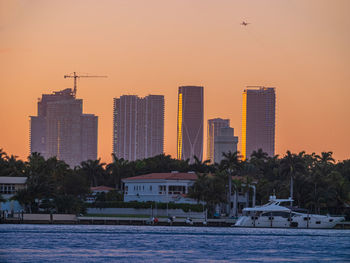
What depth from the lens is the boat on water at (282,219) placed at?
→ 145625 millimetres

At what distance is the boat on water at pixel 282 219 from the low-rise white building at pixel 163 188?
2176cm

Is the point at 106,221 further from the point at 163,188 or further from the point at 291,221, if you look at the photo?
the point at 291,221

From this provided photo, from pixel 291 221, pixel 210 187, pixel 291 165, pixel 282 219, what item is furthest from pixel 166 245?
pixel 291 165

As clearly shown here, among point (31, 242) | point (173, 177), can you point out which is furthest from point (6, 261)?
point (173, 177)

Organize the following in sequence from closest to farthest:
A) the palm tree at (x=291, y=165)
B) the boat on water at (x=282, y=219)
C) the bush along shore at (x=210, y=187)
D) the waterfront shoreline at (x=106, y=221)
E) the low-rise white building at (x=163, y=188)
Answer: the boat on water at (x=282, y=219) → the waterfront shoreline at (x=106, y=221) → the bush along shore at (x=210, y=187) → the palm tree at (x=291, y=165) → the low-rise white building at (x=163, y=188)

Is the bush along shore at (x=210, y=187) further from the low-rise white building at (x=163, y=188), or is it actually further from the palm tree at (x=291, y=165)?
the low-rise white building at (x=163, y=188)

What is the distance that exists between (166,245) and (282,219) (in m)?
49.5

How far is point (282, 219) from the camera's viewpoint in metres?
147

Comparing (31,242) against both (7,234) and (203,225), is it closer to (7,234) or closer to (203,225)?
(7,234)

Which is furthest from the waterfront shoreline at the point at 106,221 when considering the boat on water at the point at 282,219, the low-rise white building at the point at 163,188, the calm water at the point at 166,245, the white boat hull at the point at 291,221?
the calm water at the point at 166,245

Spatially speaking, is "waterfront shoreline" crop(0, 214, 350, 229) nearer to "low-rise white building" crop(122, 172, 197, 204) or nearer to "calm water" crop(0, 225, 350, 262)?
"low-rise white building" crop(122, 172, 197, 204)

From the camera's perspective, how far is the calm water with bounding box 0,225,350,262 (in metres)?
86.9

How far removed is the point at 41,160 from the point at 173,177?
26400 millimetres

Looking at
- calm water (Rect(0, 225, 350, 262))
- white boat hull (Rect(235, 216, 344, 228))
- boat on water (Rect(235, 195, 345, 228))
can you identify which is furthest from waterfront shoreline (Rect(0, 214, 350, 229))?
calm water (Rect(0, 225, 350, 262))
